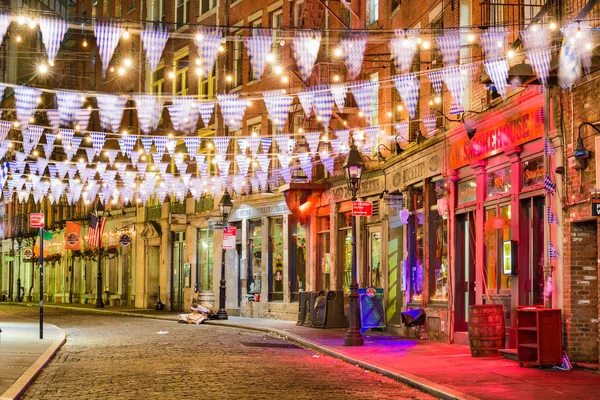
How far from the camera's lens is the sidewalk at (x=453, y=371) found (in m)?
13.0

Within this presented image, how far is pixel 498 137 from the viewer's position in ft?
63.3

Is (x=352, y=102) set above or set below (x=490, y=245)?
above

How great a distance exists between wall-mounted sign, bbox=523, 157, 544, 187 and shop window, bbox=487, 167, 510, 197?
3.19ft

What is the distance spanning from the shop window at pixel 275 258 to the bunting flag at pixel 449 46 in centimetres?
1644

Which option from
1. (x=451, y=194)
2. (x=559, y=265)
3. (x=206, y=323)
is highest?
(x=451, y=194)

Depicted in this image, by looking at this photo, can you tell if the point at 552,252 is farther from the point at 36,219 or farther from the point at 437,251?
the point at 36,219

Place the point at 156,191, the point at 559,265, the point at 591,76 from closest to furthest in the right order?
the point at 591,76
the point at 559,265
the point at 156,191

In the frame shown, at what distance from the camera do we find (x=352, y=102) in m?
29.4

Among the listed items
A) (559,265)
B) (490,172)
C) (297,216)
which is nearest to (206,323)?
(297,216)

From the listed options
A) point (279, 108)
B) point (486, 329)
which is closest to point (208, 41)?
point (486, 329)

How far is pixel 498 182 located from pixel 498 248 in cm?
144

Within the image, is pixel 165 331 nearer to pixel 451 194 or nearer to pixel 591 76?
pixel 451 194

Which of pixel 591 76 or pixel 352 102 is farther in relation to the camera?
pixel 352 102

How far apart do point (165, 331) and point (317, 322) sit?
15.8 feet
